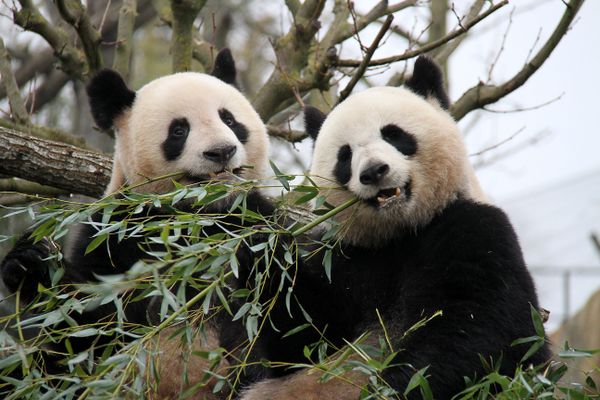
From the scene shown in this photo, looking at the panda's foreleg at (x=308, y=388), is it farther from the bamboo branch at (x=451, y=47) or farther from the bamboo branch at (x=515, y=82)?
the bamboo branch at (x=451, y=47)

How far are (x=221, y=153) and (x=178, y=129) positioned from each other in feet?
1.45

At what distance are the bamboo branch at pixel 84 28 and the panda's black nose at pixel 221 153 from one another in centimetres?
160

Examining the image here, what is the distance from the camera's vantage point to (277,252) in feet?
14.3

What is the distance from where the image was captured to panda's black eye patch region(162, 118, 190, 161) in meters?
5.27

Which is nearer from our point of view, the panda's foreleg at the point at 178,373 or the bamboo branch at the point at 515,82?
the panda's foreleg at the point at 178,373

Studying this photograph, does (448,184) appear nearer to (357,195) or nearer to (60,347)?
(357,195)

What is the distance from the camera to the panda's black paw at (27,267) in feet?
14.8

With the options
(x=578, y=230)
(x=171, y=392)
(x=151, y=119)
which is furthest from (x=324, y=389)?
(x=578, y=230)

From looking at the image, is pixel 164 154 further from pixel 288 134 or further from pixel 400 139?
pixel 400 139

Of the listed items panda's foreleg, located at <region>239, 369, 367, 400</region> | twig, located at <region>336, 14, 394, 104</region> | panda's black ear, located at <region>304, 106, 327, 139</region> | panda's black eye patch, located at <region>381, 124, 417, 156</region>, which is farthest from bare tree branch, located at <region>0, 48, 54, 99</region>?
panda's foreleg, located at <region>239, 369, 367, 400</region>

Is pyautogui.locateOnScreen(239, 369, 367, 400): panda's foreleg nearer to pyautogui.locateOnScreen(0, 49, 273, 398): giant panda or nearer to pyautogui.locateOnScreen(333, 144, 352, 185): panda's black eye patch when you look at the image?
pyautogui.locateOnScreen(0, 49, 273, 398): giant panda

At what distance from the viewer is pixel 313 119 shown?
5.01 m

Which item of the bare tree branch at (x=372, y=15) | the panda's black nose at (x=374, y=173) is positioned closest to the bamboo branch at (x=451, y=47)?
the bare tree branch at (x=372, y=15)

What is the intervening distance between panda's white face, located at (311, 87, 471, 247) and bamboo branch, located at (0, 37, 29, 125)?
2.71 m
